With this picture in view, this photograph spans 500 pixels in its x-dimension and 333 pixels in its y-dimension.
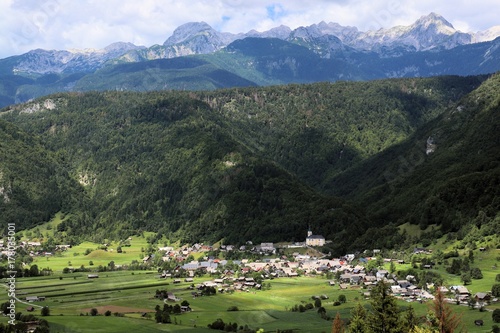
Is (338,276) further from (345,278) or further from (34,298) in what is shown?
(34,298)

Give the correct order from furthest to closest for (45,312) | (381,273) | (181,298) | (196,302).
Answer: (381,273) < (181,298) < (196,302) < (45,312)

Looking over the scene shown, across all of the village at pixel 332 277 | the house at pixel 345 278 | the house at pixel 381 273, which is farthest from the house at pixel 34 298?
the house at pixel 381 273

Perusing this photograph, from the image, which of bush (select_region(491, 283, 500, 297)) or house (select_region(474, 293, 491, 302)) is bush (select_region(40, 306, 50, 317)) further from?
bush (select_region(491, 283, 500, 297))

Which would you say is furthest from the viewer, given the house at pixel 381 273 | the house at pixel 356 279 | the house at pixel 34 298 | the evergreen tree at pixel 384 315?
the house at pixel 356 279

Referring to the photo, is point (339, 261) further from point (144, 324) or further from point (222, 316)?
point (144, 324)

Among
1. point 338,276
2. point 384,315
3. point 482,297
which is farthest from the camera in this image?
point 338,276

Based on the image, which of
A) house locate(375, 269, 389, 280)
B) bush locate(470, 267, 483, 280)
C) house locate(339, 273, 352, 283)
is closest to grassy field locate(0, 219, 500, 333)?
bush locate(470, 267, 483, 280)

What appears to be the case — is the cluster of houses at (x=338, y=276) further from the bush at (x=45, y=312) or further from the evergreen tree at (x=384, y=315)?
the evergreen tree at (x=384, y=315)

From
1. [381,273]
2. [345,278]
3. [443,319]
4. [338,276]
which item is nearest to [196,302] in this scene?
[345,278]

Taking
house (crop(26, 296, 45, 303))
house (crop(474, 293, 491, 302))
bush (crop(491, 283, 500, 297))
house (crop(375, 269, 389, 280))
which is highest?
bush (crop(491, 283, 500, 297))
